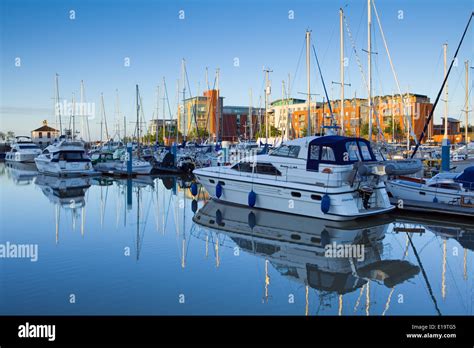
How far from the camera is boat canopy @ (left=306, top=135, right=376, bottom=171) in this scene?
1681 cm

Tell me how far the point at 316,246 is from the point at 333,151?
5004 millimetres

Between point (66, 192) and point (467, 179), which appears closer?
point (467, 179)

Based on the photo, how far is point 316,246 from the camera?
1309cm

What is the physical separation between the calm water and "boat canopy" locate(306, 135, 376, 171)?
2.35 meters

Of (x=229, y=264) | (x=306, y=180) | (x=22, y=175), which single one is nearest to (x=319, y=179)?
(x=306, y=180)

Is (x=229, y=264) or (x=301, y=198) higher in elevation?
(x=301, y=198)

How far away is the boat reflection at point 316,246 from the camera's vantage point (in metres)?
10.3

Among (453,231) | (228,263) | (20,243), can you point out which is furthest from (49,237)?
(453,231)

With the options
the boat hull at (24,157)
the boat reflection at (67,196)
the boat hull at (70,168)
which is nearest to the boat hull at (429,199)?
the boat reflection at (67,196)

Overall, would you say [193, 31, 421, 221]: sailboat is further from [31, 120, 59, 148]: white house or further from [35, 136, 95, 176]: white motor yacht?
[31, 120, 59, 148]: white house

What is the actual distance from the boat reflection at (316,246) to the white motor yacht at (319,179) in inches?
19.2

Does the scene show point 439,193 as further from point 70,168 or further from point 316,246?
point 70,168

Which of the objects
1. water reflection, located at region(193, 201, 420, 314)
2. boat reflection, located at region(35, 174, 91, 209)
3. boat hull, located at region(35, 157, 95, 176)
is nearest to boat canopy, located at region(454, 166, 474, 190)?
water reflection, located at region(193, 201, 420, 314)

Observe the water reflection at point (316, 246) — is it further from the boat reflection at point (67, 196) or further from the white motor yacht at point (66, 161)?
the white motor yacht at point (66, 161)
